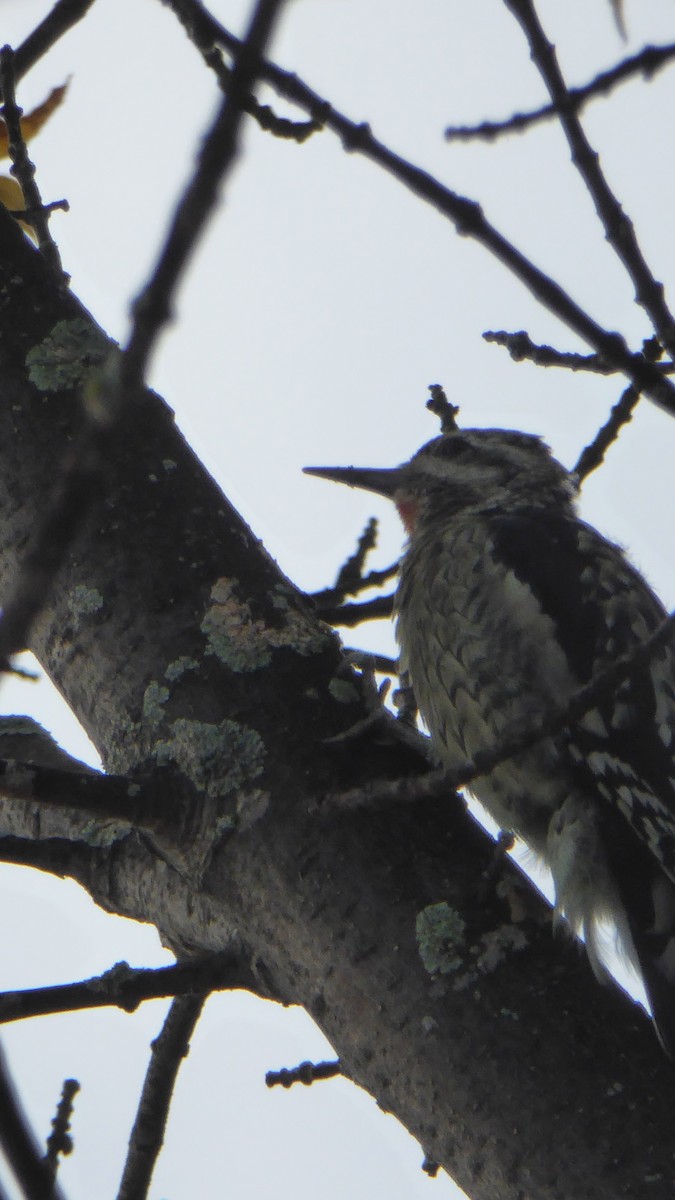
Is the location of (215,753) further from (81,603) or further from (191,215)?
(191,215)

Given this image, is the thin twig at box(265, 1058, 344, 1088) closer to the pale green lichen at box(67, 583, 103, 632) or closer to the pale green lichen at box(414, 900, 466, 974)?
the pale green lichen at box(414, 900, 466, 974)

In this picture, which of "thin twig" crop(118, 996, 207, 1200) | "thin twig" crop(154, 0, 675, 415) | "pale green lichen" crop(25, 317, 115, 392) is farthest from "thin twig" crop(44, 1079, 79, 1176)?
"thin twig" crop(154, 0, 675, 415)

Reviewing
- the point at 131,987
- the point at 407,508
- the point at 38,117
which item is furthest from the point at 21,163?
the point at 407,508

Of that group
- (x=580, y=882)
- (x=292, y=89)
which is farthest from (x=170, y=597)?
(x=292, y=89)

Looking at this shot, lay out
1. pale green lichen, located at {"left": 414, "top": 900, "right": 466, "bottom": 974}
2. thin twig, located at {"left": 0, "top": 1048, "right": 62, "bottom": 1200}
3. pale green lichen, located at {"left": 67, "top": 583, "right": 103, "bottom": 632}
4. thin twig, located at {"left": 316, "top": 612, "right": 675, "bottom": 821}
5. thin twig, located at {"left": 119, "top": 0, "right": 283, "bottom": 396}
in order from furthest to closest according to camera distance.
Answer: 1. pale green lichen, located at {"left": 67, "top": 583, "right": 103, "bottom": 632}
2. pale green lichen, located at {"left": 414, "top": 900, "right": 466, "bottom": 974}
3. thin twig, located at {"left": 316, "top": 612, "right": 675, "bottom": 821}
4. thin twig, located at {"left": 0, "top": 1048, "right": 62, "bottom": 1200}
5. thin twig, located at {"left": 119, "top": 0, "right": 283, "bottom": 396}

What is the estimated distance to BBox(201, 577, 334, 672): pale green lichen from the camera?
215 centimetres

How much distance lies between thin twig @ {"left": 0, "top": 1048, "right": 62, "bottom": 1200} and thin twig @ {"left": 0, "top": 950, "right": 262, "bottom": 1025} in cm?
100

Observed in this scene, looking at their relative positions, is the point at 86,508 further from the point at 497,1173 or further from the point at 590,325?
the point at 497,1173

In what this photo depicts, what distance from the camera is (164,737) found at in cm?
209

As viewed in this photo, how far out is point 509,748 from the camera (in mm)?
1681

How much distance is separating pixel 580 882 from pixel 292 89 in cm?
172

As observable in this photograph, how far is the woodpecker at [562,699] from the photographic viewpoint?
2.54 meters

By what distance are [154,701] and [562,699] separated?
1.03 metres

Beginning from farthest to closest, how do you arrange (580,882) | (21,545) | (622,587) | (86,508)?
1. (622,587)
2. (580,882)
3. (21,545)
4. (86,508)
